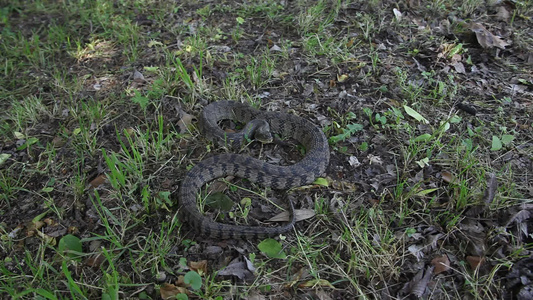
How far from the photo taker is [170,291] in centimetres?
334

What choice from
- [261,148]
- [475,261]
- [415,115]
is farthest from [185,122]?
[475,261]

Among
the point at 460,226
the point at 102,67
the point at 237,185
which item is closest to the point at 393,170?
the point at 460,226

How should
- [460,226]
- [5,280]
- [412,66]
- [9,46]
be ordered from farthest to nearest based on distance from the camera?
[9,46] < [412,66] < [460,226] < [5,280]

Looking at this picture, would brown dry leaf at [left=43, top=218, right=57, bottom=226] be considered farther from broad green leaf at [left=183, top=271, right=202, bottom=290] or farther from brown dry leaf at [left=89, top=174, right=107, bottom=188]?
broad green leaf at [left=183, top=271, right=202, bottom=290]

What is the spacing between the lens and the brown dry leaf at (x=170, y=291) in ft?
10.8

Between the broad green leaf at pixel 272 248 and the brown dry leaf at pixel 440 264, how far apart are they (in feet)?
4.58

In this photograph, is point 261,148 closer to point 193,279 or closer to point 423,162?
point 423,162

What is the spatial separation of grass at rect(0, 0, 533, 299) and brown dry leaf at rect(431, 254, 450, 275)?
6 centimetres

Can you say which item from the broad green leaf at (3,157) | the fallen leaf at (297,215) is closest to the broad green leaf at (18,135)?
the broad green leaf at (3,157)

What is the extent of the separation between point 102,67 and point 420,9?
560cm

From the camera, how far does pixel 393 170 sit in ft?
14.4

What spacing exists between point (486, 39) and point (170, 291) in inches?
228

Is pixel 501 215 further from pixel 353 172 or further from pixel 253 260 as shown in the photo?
pixel 253 260

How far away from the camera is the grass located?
3459 millimetres
